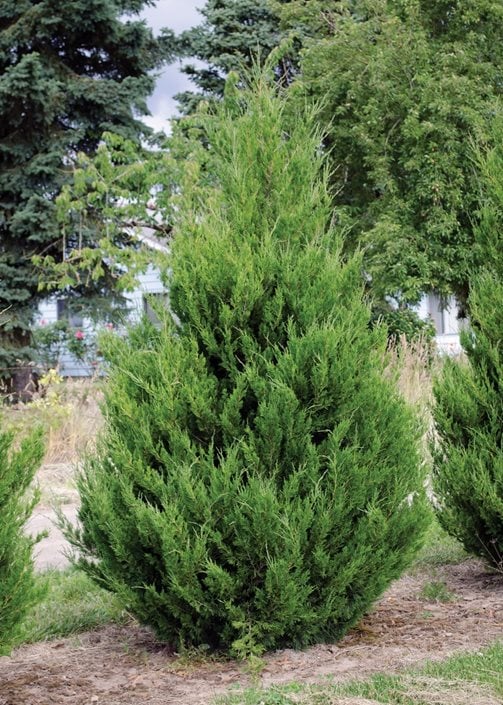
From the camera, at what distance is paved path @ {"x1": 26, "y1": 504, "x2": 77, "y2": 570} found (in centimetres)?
656

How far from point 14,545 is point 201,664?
1200mm

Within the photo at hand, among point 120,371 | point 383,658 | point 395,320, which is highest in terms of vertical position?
point 395,320

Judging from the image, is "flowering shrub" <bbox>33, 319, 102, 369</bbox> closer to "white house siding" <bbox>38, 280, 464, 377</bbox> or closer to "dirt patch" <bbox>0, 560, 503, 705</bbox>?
"white house siding" <bbox>38, 280, 464, 377</bbox>

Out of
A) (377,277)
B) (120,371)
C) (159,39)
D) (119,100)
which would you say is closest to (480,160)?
(120,371)

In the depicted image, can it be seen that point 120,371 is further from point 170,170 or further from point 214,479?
point 170,170

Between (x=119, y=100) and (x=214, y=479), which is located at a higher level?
(x=119, y=100)

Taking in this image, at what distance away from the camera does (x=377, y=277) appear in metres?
19.6

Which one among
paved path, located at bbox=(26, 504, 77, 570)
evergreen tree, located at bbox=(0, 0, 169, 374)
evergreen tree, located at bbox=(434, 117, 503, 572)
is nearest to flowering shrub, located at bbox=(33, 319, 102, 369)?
evergreen tree, located at bbox=(0, 0, 169, 374)

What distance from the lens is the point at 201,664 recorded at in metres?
3.89

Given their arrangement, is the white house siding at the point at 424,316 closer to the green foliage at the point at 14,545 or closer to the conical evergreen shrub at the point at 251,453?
the conical evergreen shrub at the point at 251,453

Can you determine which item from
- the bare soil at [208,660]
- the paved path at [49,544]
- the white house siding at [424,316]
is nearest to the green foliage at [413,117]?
the white house siding at [424,316]

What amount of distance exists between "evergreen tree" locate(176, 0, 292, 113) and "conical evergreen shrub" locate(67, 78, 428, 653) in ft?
71.7

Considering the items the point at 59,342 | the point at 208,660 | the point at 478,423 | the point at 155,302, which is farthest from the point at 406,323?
the point at 208,660

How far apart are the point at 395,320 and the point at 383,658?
16963mm
